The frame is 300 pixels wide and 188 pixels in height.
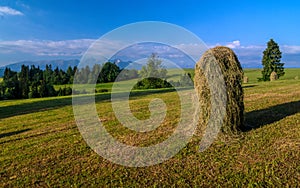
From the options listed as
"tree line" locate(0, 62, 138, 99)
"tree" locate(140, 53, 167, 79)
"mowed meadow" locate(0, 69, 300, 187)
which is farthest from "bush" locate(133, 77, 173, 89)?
"mowed meadow" locate(0, 69, 300, 187)

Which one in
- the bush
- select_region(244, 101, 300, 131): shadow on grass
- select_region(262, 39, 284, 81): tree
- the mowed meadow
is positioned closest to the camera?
the mowed meadow

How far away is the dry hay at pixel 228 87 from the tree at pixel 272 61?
155ft

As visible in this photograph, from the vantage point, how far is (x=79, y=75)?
45.7 m

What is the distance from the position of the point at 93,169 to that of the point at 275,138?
5518 millimetres

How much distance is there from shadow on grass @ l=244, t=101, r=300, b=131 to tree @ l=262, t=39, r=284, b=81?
4148cm

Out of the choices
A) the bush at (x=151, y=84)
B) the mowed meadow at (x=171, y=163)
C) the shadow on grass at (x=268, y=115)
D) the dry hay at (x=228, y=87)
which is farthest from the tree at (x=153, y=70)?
the dry hay at (x=228, y=87)

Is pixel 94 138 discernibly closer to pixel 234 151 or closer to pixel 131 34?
pixel 131 34

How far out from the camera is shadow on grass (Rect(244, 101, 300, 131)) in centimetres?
932

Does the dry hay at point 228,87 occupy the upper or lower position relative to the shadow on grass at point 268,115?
upper

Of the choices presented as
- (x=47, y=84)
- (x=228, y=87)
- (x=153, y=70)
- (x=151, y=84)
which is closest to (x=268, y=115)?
(x=228, y=87)

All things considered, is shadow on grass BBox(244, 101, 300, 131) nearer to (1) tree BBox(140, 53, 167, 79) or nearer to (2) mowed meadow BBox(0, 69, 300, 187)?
(2) mowed meadow BBox(0, 69, 300, 187)

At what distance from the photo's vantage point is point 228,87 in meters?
7.60

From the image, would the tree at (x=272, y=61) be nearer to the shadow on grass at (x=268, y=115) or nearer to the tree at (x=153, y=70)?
the tree at (x=153, y=70)

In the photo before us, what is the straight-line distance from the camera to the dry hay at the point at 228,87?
763cm
